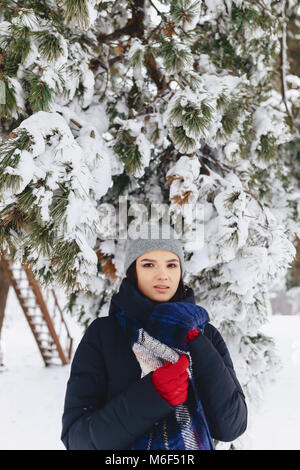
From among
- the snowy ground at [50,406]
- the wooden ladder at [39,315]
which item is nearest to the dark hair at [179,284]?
the snowy ground at [50,406]

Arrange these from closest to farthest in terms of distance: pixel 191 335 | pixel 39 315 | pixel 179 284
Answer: pixel 191 335
pixel 179 284
pixel 39 315

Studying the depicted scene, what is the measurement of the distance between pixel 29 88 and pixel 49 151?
499 millimetres

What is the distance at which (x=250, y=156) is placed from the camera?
3.28 m

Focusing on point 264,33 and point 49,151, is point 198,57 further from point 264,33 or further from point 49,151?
point 49,151

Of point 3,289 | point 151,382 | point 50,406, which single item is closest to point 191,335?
point 151,382

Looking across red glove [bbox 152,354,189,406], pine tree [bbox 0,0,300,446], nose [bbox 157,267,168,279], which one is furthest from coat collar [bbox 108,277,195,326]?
pine tree [bbox 0,0,300,446]

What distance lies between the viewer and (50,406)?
20.2ft

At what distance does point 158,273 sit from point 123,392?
49 centimetres

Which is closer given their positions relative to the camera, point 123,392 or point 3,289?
point 123,392

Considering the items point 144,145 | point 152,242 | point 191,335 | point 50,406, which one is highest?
point 144,145

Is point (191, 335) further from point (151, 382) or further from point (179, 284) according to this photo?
point (179, 284)

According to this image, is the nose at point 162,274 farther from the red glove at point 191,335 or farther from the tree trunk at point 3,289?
the tree trunk at point 3,289

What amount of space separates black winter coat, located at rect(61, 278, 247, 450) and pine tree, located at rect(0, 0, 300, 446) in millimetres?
493

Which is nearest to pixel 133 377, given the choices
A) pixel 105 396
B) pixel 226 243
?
pixel 105 396
